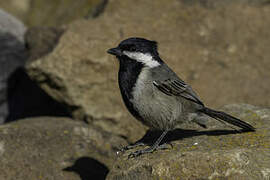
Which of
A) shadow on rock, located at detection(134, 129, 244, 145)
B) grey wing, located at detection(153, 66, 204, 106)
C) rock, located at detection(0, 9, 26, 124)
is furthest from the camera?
rock, located at detection(0, 9, 26, 124)

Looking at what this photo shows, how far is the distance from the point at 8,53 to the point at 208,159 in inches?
221

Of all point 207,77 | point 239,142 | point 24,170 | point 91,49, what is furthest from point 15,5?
point 239,142

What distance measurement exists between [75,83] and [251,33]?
4279 millimetres

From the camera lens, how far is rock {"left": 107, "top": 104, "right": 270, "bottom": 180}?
3896mm

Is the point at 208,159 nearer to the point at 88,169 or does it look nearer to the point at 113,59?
the point at 88,169

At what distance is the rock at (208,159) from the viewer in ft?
12.8

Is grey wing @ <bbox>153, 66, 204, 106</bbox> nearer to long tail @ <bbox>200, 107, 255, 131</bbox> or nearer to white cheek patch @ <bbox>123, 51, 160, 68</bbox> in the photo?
white cheek patch @ <bbox>123, 51, 160, 68</bbox>

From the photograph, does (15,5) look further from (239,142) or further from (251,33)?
(239,142)

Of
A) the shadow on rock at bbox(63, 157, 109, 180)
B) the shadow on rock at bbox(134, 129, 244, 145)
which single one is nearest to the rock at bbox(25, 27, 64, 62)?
the shadow on rock at bbox(63, 157, 109, 180)

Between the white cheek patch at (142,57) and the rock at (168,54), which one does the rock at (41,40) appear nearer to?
the rock at (168,54)

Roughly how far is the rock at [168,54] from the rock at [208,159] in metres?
2.59

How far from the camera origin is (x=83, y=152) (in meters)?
5.90

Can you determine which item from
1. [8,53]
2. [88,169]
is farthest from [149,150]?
[8,53]

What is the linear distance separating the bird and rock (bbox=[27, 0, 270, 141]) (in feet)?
7.49
